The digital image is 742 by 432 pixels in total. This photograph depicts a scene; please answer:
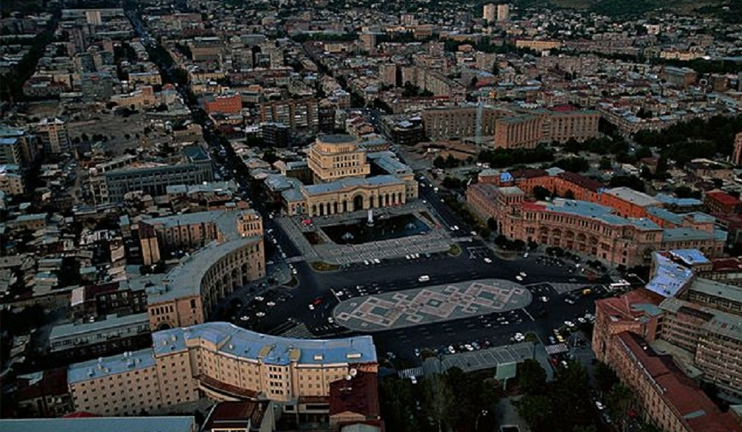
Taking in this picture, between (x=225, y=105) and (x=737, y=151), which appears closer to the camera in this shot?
(x=737, y=151)

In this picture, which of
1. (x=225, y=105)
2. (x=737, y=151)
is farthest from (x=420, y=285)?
(x=225, y=105)

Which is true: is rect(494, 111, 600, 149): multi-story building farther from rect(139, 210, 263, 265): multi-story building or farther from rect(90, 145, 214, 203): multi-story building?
rect(139, 210, 263, 265): multi-story building

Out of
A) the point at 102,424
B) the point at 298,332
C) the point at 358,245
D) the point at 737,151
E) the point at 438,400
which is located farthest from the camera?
the point at 737,151

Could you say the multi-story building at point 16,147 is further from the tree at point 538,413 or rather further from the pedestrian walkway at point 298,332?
the tree at point 538,413

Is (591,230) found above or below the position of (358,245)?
above

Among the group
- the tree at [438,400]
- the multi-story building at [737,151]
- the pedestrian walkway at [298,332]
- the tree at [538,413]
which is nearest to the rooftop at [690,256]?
the tree at [538,413]

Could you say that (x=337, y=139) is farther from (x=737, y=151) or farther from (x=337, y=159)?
(x=737, y=151)

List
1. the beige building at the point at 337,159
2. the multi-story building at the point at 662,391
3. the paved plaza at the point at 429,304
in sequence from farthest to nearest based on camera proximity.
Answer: the beige building at the point at 337,159
the paved plaza at the point at 429,304
the multi-story building at the point at 662,391
